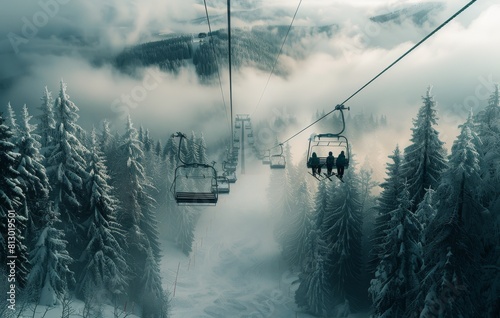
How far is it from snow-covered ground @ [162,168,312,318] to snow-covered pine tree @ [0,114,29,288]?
2277 cm

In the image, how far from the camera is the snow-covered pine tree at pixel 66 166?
92.1ft

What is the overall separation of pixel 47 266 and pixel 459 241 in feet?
90.5

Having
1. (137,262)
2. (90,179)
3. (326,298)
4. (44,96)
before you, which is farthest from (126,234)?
(326,298)

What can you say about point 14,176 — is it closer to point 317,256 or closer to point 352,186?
point 317,256

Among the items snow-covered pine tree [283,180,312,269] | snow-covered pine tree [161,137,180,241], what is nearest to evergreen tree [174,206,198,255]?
snow-covered pine tree [161,137,180,241]

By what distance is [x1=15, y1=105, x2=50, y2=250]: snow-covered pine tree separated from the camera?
26.2 metres

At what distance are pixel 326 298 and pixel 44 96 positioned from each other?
36.9m

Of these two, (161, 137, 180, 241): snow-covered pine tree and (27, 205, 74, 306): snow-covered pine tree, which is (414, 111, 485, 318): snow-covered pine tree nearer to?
(27, 205, 74, 306): snow-covered pine tree

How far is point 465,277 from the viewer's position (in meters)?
18.1

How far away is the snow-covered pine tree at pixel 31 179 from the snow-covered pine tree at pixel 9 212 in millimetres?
1562

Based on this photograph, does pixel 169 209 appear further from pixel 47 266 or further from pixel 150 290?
pixel 47 266

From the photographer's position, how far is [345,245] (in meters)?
40.0

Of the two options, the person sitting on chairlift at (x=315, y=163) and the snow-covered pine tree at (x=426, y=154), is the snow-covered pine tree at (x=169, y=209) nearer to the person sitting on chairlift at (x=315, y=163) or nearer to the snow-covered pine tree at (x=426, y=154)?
the snow-covered pine tree at (x=426, y=154)

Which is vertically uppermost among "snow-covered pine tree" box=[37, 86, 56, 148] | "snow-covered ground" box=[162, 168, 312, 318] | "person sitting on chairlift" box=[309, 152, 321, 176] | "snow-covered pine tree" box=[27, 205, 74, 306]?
"snow-covered pine tree" box=[37, 86, 56, 148]
